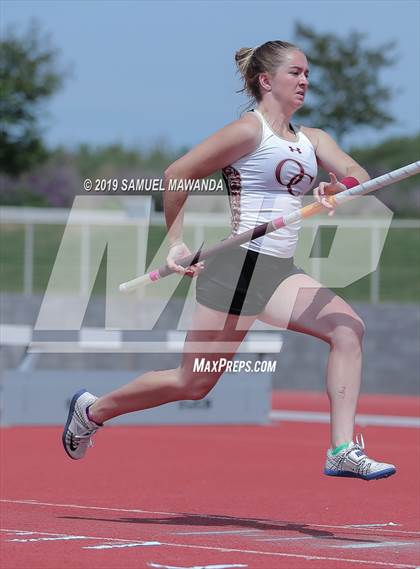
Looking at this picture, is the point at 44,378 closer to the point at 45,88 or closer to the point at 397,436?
the point at 397,436

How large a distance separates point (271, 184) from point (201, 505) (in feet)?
8.93

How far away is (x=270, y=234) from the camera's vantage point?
7199mm

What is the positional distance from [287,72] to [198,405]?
10170 millimetres

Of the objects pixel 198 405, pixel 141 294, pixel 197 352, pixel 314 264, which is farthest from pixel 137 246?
pixel 197 352

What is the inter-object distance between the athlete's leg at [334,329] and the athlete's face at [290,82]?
94 centimetres

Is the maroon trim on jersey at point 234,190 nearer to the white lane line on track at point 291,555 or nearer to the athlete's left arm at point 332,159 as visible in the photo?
the athlete's left arm at point 332,159

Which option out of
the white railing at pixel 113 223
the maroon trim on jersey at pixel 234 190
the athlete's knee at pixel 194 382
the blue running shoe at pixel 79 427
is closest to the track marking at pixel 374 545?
the athlete's knee at pixel 194 382

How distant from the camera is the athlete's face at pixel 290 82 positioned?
283 inches

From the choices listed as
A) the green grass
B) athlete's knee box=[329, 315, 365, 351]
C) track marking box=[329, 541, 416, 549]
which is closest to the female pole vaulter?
athlete's knee box=[329, 315, 365, 351]

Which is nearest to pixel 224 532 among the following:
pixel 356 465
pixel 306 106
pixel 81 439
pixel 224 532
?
pixel 224 532

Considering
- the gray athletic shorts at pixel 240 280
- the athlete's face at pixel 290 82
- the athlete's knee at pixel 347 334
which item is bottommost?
the athlete's knee at pixel 347 334

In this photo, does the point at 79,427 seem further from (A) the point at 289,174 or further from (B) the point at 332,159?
(B) the point at 332,159

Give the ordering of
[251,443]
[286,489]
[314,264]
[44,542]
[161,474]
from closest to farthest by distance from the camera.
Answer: [44,542]
[286,489]
[161,474]
[251,443]
[314,264]

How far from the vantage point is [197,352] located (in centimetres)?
732
